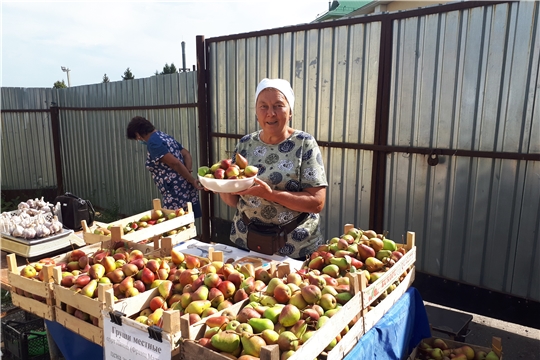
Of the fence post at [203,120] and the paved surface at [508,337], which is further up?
the fence post at [203,120]

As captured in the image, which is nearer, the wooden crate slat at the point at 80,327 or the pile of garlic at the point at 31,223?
the wooden crate slat at the point at 80,327

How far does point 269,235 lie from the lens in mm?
2686

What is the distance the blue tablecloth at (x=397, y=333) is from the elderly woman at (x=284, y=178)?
2.42ft

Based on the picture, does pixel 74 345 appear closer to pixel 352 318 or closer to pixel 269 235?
pixel 269 235

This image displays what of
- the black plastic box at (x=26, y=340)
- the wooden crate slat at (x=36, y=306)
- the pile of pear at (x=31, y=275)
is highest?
the pile of pear at (x=31, y=275)

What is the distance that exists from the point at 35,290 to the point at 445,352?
8.88 ft

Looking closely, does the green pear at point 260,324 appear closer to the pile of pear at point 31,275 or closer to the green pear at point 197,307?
the green pear at point 197,307

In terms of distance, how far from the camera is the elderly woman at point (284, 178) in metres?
2.57

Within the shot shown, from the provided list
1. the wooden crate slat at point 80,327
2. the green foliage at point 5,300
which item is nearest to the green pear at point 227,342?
the wooden crate slat at point 80,327

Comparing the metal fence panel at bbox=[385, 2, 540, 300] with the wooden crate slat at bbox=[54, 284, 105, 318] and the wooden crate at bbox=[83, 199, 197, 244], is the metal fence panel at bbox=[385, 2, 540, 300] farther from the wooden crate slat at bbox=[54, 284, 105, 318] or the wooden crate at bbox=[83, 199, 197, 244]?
the wooden crate slat at bbox=[54, 284, 105, 318]

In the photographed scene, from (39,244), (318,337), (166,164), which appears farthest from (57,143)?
(318,337)

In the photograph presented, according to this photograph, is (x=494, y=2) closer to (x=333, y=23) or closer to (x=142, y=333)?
(x=333, y=23)

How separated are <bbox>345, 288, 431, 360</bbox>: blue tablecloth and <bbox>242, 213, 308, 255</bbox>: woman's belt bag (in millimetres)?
831

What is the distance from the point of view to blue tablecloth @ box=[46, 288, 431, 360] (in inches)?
77.3
